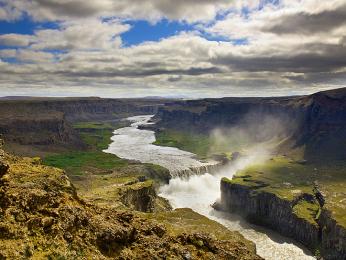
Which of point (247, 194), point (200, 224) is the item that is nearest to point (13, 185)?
point (200, 224)

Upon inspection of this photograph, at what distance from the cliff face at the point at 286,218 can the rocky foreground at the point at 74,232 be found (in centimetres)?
10004

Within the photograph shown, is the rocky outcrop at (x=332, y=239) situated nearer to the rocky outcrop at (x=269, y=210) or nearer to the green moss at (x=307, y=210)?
the rocky outcrop at (x=269, y=210)

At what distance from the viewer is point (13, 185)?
34.1 meters

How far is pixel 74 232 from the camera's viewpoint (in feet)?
105

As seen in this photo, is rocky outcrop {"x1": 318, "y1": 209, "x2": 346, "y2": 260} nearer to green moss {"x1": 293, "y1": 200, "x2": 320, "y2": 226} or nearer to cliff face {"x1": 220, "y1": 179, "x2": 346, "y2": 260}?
cliff face {"x1": 220, "y1": 179, "x2": 346, "y2": 260}

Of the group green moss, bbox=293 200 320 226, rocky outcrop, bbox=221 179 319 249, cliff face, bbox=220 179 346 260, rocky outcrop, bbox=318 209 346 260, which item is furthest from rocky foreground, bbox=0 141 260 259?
green moss, bbox=293 200 320 226

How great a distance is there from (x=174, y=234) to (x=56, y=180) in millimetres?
13284

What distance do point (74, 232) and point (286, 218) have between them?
136 meters

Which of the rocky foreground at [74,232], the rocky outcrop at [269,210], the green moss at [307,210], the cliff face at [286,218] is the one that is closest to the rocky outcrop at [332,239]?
the cliff face at [286,218]

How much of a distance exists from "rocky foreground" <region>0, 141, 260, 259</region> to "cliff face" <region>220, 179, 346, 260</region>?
100 meters

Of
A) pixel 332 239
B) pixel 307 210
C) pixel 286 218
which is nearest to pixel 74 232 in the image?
pixel 332 239

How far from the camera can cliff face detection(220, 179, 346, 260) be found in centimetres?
12895

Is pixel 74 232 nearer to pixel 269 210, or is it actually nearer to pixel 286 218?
pixel 286 218

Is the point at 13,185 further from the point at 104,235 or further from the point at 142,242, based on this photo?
the point at 142,242
